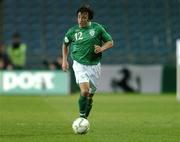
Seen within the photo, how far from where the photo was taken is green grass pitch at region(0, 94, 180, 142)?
37.0ft

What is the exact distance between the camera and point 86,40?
1279cm

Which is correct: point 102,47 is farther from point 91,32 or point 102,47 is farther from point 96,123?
point 96,123

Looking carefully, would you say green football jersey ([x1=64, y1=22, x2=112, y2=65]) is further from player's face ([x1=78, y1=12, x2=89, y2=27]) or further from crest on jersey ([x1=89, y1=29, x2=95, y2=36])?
player's face ([x1=78, y1=12, x2=89, y2=27])

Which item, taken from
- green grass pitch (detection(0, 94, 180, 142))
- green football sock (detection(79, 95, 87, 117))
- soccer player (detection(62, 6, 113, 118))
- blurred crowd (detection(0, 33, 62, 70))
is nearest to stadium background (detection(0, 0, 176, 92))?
blurred crowd (detection(0, 33, 62, 70))

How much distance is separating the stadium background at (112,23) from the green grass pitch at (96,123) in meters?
12.2

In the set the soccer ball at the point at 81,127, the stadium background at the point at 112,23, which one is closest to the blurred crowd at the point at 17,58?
the stadium background at the point at 112,23

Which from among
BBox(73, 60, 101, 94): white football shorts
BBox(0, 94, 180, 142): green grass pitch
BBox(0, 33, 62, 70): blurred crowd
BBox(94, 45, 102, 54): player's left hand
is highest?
BBox(94, 45, 102, 54): player's left hand

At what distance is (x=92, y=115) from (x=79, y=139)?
19.7ft

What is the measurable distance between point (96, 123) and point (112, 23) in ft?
67.0

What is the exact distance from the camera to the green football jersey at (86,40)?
503 inches

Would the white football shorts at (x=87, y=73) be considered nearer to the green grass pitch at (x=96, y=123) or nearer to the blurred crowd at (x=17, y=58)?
the green grass pitch at (x=96, y=123)

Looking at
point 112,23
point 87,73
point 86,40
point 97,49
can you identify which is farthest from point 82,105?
point 112,23

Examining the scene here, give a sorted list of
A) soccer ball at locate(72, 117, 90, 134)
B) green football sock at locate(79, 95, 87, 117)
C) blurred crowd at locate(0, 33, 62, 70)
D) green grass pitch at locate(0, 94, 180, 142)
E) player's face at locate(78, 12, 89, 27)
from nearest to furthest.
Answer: green grass pitch at locate(0, 94, 180, 142) → soccer ball at locate(72, 117, 90, 134) → player's face at locate(78, 12, 89, 27) → green football sock at locate(79, 95, 87, 117) → blurred crowd at locate(0, 33, 62, 70)

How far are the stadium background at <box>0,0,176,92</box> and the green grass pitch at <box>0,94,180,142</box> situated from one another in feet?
40.1
